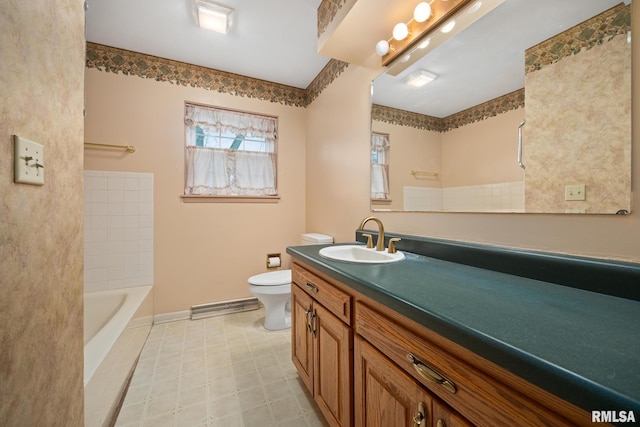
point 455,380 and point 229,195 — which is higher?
point 229,195

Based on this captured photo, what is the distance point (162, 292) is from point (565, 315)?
107 inches

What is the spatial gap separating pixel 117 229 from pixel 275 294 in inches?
58.8

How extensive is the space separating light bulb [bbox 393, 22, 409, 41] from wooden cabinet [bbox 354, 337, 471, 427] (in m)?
1.53

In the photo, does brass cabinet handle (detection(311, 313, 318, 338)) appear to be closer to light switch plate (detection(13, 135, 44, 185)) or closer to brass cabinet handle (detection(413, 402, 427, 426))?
brass cabinet handle (detection(413, 402, 427, 426))

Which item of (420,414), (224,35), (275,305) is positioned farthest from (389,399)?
(224,35)

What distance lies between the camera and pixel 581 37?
32.4 inches

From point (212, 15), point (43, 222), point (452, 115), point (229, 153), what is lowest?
point (43, 222)

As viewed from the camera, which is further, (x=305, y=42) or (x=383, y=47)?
(x=305, y=42)

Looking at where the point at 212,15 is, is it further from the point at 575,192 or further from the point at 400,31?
the point at 575,192

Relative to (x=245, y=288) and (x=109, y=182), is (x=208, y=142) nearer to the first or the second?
(x=109, y=182)

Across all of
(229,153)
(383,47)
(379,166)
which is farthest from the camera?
(229,153)

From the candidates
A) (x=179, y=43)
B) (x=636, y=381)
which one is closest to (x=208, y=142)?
(x=179, y=43)

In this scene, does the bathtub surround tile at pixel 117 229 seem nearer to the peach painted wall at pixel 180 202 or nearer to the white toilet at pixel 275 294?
the peach painted wall at pixel 180 202

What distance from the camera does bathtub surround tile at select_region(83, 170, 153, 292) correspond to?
6.95 ft
